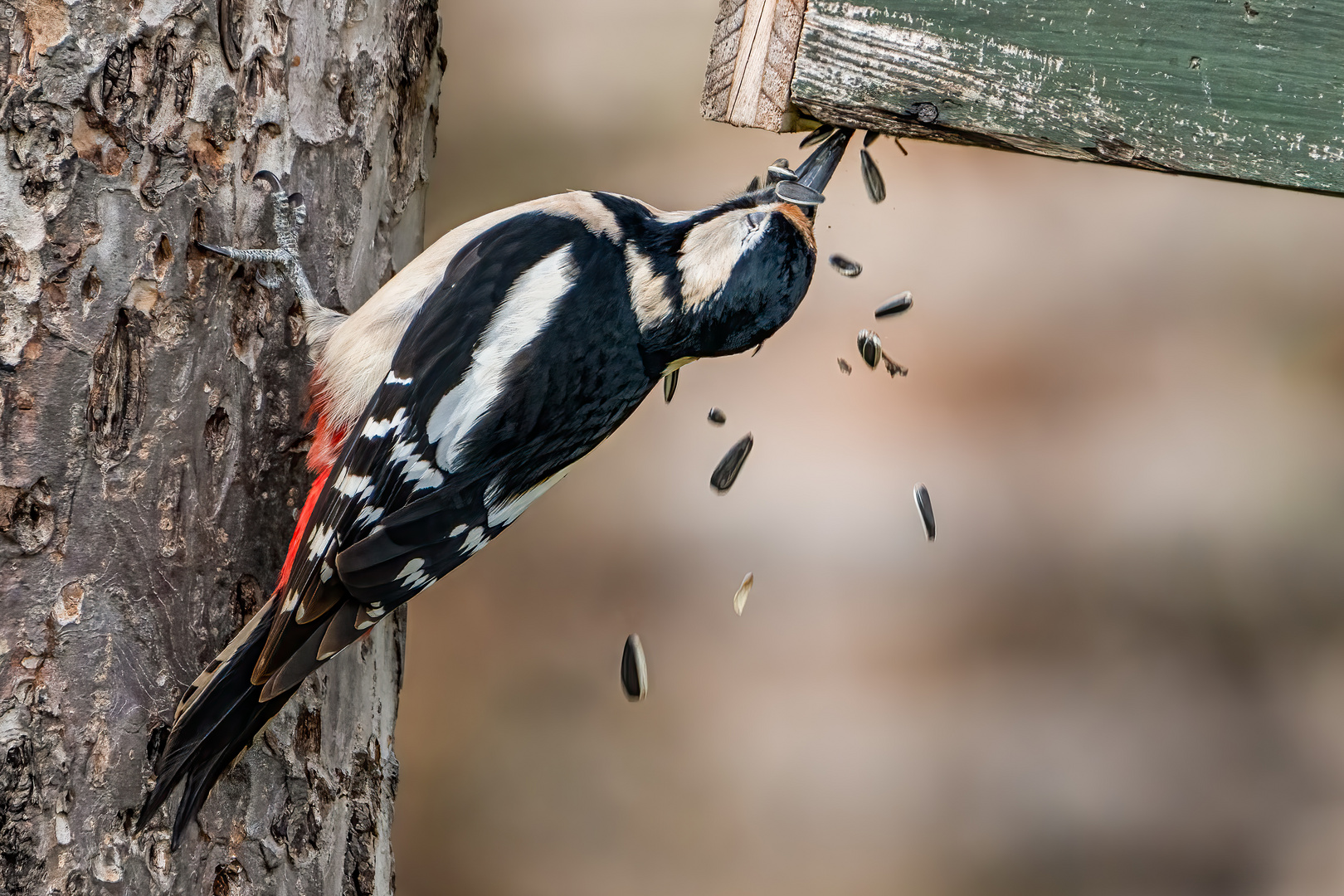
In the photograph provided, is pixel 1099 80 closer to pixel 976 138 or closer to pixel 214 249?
pixel 976 138

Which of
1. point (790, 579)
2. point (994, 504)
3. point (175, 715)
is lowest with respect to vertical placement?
point (790, 579)

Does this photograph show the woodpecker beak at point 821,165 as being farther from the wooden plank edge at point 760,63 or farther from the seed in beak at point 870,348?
the seed in beak at point 870,348

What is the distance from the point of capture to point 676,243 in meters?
1.79

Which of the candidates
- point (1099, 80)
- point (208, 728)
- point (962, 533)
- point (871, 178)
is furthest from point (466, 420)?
point (962, 533)

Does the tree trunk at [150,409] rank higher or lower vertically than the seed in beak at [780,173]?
lower

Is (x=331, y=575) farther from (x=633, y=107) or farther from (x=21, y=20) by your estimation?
(x=633, y=107)

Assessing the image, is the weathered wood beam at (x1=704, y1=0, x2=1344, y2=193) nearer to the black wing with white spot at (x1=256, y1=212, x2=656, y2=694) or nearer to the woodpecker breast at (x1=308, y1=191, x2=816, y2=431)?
the woodpecker breast at (x1=308, y1=191, x2=816, y2=431)

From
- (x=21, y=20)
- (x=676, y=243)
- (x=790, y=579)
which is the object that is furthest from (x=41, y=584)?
(x=790, y=579)

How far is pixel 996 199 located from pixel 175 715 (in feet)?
9.32

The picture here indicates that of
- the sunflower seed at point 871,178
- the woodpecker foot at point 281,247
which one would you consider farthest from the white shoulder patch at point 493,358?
the sunflower seed at point 871,178

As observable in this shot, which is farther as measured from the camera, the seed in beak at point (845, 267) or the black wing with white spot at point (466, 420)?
the seed in beak at point (845, 267)

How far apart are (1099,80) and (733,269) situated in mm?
521

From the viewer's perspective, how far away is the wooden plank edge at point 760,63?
4.73ft

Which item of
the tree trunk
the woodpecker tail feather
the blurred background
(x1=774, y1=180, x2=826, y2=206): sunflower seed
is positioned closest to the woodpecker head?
(x1=774, y1=180, x2=826, y2=206): sunflower seed
